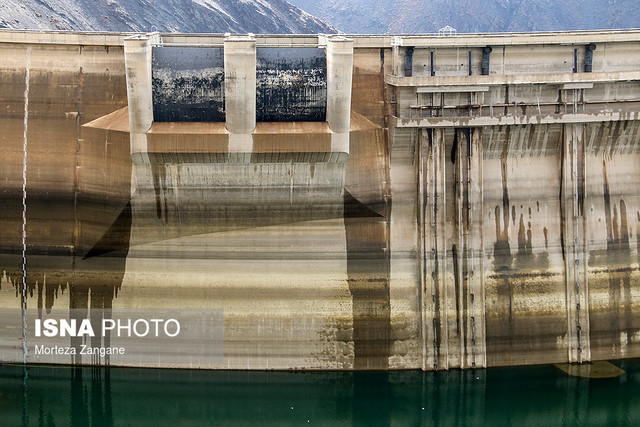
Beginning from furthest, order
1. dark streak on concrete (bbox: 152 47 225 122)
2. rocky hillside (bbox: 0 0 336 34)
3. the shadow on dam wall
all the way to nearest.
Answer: rocky hillside (bbox: 0 0 336 34) < the shadow on dam wall < dark streak on concrete (bbox: 152 47 225 122)

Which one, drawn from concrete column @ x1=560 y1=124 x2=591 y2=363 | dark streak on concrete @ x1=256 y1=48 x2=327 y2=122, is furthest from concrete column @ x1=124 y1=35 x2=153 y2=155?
concrete column @ x1=560 y1=124 x2=591 y2=363

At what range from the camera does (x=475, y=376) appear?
71.7ft

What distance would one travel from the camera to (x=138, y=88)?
67.3ft

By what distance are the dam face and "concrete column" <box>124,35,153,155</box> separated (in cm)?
38

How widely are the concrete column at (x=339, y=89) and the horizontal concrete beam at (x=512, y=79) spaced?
1609mm

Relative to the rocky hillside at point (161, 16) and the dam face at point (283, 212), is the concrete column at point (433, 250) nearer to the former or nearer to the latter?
the dam face at point (283, 212)

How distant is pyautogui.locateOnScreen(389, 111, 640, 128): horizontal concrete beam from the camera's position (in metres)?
21.5

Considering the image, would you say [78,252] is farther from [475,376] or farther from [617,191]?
[617,191]

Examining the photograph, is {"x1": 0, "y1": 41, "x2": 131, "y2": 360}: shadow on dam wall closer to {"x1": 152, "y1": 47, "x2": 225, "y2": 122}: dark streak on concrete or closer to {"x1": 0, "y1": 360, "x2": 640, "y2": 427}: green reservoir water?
{"x1": 152, "y1": 47, "x2": 225, "y2": 122}: dark streak on concrete

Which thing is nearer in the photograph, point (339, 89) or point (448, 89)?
point (339, 89)

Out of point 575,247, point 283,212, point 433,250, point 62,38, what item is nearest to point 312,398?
point 283,212

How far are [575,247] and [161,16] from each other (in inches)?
2000

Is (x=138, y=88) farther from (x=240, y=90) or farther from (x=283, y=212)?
(x=283, y=212)

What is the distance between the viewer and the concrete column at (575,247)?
876 inches
